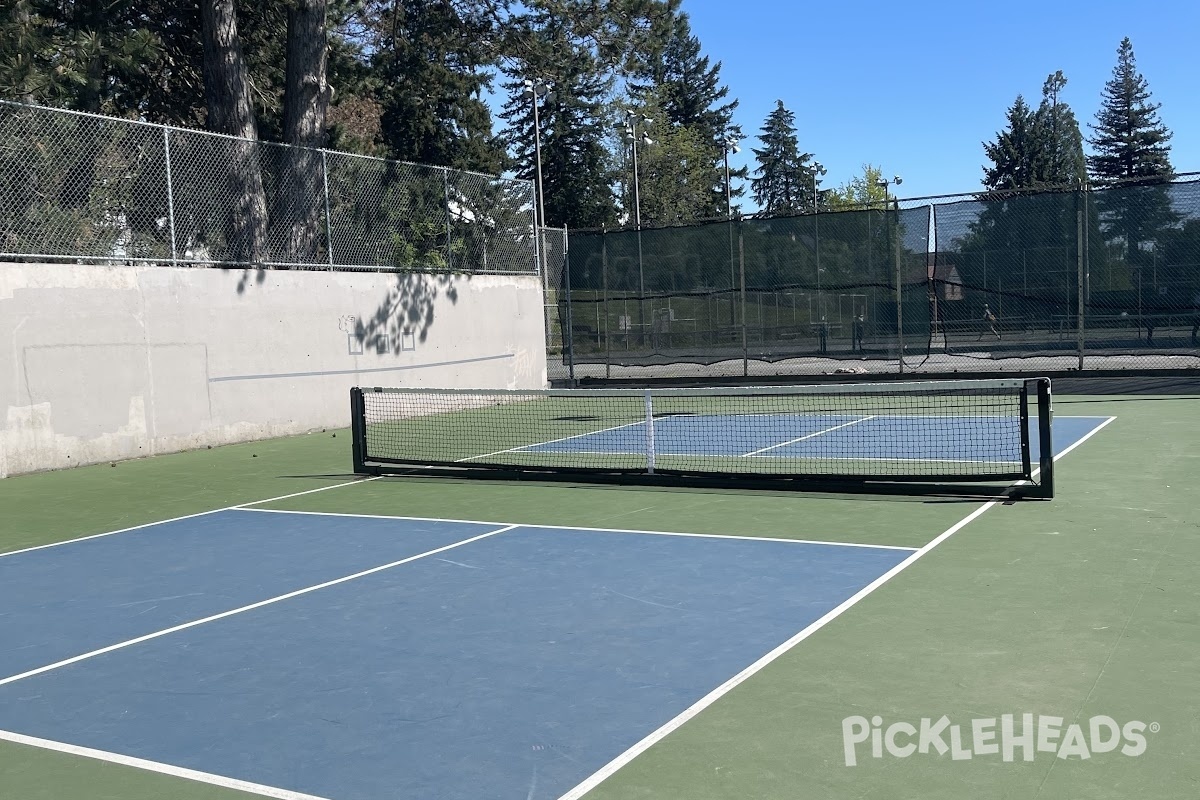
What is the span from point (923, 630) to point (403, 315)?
44.8 ft

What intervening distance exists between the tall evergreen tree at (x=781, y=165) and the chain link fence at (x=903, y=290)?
77279 mm

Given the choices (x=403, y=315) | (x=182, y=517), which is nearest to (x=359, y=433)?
(x=182, y=517)

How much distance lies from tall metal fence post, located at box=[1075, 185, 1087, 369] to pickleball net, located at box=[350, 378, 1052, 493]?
230cm

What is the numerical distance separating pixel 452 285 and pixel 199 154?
5.17 meters

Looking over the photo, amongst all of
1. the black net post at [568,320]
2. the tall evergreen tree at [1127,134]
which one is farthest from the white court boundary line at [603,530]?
the tall evergreen tree at [1127,134]

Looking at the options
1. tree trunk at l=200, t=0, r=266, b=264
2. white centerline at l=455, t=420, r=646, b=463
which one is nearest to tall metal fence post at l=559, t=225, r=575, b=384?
white centerline at l=455, t=420, r=646, b=463

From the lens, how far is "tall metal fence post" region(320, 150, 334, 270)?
54.3 ft

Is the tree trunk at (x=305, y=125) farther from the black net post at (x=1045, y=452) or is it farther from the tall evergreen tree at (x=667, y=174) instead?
the tall evergreen tree at (x=667, y=174)

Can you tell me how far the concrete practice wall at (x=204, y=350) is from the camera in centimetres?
1257

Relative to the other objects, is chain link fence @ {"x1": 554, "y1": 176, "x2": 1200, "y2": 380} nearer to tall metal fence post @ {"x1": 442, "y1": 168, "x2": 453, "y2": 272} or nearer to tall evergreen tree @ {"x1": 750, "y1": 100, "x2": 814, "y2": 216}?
tall metal fence post @ {"x1": 442, "y1": 168, "x2": 453, "y2": 272}

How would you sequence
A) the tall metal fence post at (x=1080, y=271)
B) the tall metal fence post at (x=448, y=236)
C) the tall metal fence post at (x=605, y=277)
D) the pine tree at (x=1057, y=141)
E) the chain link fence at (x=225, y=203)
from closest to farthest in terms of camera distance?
the chain link fence at (x=225, y=203) → the tall metal fence post at (x=1080, y=271) → the tall metal fence post at (x=448, y=236) → the tall metal fence post at (x=605, y=277) → the pine tree at (x=1057, y=141)

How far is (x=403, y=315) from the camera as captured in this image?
17828 mm

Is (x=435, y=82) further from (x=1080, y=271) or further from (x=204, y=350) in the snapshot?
(x=1080, y=271)

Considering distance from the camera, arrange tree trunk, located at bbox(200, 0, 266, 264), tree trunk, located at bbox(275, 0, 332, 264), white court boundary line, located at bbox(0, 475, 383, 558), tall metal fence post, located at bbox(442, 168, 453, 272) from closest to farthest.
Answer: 1. white court boundary line, located at bbox(0, 475, 383, 558)
2. tree trunk, located at bbox(275, 0, 332, 264)
3. tree trunk, located at bbox(200, 0, 266, 264)
4. tall metal fence post, located at bbox(442, 168, 453, 272)
